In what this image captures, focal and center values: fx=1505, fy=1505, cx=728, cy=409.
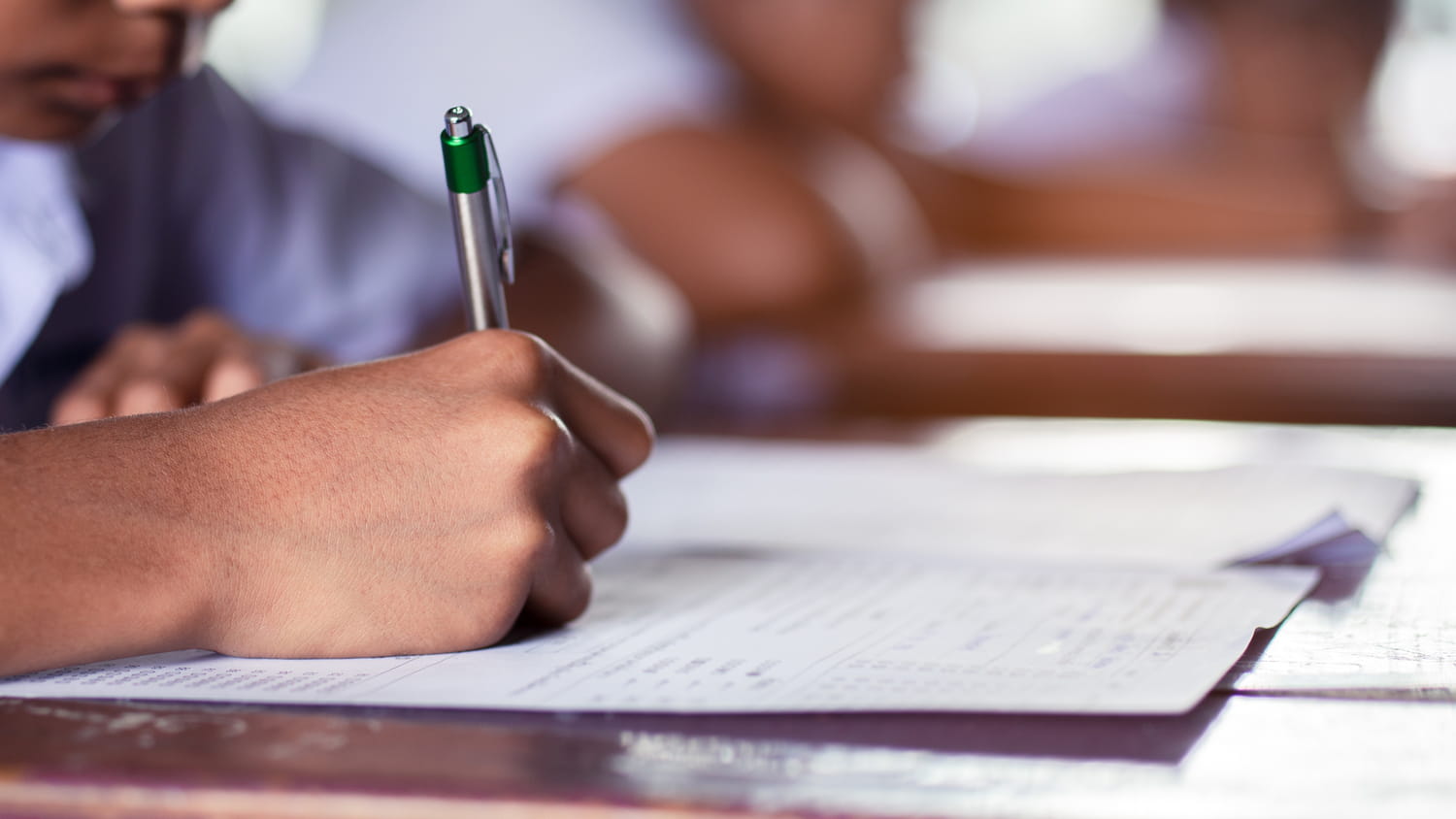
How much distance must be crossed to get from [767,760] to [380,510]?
154 millimetres

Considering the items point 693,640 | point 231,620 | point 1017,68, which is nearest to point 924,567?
point 693,640

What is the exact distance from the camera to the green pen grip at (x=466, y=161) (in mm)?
472

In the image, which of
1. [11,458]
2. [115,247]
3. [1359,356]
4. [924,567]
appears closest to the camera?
[11,458]

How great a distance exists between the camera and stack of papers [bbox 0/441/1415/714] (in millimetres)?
372

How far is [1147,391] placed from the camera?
110 cm

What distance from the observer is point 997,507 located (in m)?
0.68

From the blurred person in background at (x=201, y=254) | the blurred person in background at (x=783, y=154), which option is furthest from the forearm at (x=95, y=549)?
the blurred person in background at (x=783, y=154)

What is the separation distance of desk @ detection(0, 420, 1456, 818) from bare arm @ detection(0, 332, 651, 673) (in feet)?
0.12

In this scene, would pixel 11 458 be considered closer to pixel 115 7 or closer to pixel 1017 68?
pixel 115 7

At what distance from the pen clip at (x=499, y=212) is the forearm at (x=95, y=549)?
128 millimetres

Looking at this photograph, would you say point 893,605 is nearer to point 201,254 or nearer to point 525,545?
point 525,545

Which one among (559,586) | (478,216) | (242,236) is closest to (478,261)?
(478,216)

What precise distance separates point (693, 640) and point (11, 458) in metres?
0.19

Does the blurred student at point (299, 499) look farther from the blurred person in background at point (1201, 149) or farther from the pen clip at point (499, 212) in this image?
the blurred person in background at point (1201, 149)
